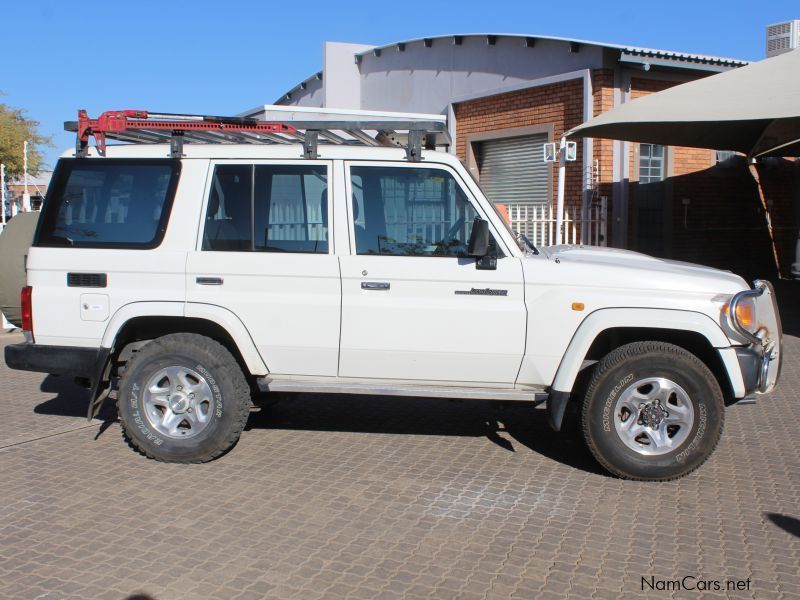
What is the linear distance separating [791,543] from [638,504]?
873 millimetres

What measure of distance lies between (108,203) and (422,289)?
228 cm

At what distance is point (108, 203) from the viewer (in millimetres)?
5695

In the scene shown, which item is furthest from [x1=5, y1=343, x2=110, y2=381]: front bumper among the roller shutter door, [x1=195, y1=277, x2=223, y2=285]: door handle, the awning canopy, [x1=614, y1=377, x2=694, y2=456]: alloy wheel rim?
the roller shutter door

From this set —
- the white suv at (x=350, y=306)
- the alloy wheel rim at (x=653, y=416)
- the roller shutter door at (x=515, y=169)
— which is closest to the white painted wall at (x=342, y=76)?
the roller shutter door at (x=515, y=169)

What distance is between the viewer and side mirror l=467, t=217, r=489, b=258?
514 cm

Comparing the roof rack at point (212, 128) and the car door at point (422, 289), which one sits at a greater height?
the roof rack at point (212, 128)

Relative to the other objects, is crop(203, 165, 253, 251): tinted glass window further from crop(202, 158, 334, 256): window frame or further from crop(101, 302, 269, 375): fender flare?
crop(101, 302, 269, 375): fender flare

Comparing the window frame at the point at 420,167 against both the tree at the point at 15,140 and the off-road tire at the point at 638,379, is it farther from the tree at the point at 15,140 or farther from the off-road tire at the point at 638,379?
the tree at the point at 15,140

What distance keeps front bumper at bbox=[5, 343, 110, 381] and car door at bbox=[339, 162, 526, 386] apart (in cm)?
168

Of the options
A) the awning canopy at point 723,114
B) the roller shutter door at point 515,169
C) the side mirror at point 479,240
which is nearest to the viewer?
the side mirror at point 479,240

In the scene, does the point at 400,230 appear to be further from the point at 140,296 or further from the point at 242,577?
the point at 242,577

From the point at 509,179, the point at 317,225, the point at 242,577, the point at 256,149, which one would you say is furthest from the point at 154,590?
the point at 509,179

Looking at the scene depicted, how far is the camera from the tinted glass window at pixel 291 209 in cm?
554

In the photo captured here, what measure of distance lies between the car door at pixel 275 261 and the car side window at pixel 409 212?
9.3 inches
